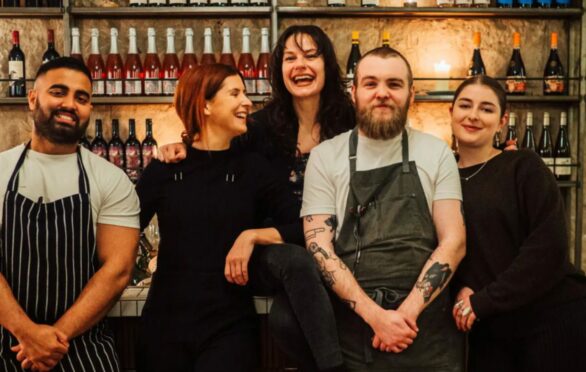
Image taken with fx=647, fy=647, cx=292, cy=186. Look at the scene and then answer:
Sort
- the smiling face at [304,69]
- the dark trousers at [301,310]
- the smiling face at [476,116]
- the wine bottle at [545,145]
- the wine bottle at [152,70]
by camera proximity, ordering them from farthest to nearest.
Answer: the wine bottle at [545,145] < the wine bottle at [152,70] < the smiling face at [304,69] < the smiling face at [476,116] < the dark trousers at [301,310]

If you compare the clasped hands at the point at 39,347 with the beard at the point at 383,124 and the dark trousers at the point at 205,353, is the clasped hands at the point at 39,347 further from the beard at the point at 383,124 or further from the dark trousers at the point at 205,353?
the beard at the point at 383,124

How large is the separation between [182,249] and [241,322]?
0.82ft

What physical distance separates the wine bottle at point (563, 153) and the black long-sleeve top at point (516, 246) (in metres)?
1.88

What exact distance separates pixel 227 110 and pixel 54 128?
1.52 feet

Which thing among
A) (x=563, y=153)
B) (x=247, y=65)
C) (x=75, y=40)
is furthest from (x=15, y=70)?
(x=563, y=153)

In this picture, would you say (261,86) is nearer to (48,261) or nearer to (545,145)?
(545,145)

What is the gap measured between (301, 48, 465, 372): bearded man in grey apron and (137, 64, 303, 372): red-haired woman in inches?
6.0

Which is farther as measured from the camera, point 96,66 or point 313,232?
point 96,66

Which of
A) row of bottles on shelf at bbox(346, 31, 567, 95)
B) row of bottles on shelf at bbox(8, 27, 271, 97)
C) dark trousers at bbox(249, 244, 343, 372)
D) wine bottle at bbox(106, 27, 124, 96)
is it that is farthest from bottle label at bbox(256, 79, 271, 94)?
dark trousers at bbox(249, 244, 343, 372)

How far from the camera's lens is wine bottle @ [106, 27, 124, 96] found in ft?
10.8

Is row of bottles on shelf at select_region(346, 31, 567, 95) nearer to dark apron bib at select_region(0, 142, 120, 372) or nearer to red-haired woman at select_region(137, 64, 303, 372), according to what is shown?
red-haired woman at select_region(137, 64, 303, 372)

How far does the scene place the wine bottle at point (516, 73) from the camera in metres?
3.49

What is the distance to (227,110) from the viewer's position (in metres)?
1.83

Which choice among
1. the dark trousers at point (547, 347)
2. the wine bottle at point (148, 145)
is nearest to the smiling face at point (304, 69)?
the dark trousers at point (547, 347)
